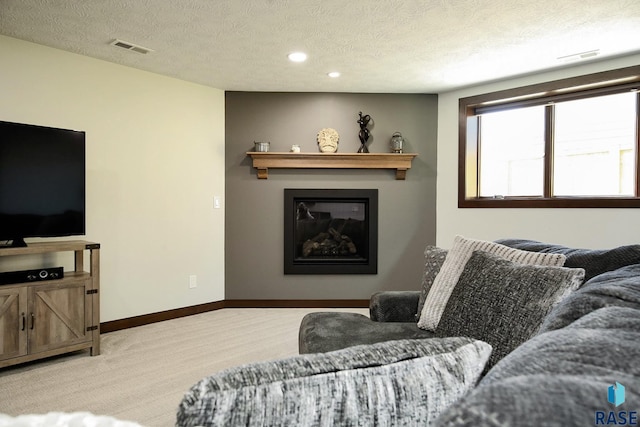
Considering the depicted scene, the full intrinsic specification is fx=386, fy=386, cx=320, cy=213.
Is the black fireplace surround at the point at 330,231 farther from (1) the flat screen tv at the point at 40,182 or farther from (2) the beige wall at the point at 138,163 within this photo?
(1) the flat screen tv at the point at 40,182

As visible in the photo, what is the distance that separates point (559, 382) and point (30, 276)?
10.4 ft

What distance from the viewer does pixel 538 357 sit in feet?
1.64

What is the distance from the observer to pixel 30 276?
2.65 meters

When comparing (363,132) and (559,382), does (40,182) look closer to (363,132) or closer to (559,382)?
(363,132)

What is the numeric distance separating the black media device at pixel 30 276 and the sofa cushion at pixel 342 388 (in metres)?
2.85

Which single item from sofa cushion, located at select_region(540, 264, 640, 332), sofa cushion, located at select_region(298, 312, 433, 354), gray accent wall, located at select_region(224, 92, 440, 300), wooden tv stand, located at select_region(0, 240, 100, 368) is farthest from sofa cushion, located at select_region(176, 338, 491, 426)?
gray accent wall, located at select_region(224, 92, 440, 300)

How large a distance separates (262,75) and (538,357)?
3.69m

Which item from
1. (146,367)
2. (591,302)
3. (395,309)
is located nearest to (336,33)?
(395,309)

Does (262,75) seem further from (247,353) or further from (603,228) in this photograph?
(603,228)

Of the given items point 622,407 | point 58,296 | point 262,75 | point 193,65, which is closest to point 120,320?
point 58,296

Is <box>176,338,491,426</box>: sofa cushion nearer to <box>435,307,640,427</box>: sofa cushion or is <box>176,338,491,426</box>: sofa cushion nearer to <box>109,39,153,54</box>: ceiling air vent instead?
<box>435,307,640,427</box>: sofa cushion

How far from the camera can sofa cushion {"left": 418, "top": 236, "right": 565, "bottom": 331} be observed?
5.70 ft

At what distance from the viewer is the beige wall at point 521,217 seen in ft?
10.8

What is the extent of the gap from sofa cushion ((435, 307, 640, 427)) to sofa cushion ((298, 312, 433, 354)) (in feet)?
3.81
